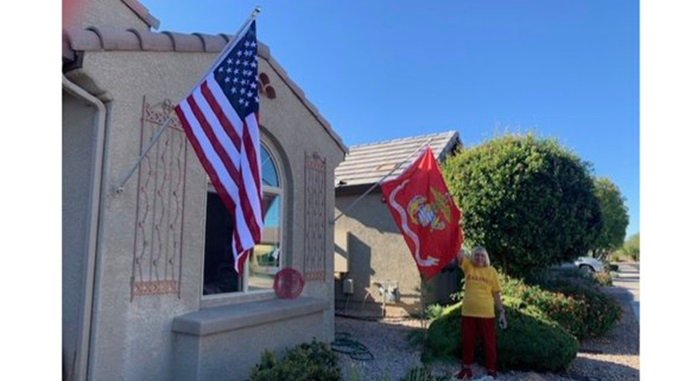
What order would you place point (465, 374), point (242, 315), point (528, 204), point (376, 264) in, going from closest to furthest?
point (242, 315)
point (465, 374)
point (528, 204)
point (376, 264)

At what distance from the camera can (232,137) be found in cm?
486

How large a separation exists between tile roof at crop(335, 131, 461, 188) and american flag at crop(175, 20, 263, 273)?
8.13m

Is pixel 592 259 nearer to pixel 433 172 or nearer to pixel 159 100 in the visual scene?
pixel 433 172

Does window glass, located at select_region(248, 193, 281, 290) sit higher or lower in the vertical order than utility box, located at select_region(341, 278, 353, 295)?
higher

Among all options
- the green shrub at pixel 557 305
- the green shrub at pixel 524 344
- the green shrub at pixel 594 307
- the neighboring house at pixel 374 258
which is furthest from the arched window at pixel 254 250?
the green shrub at pixel 594 307

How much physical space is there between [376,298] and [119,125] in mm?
8957

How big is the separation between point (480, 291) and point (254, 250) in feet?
12.0

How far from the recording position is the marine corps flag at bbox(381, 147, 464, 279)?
8.00 metres

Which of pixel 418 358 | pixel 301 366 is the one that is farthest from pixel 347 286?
pixel 301 366

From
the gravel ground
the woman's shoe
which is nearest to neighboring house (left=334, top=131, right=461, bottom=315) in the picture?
the gravel ground

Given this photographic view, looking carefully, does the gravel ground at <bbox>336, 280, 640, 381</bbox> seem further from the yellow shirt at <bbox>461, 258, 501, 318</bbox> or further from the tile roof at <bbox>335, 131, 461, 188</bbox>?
the tile roof at <bbox>335, 131, 461, 188</bbox>

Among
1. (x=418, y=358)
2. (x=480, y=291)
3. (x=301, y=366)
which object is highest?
(x=480, y=291)

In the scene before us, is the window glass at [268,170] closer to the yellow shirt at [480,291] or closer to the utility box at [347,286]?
the yellow shirt at [480,291]

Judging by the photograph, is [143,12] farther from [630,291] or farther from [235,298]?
[630,291]
